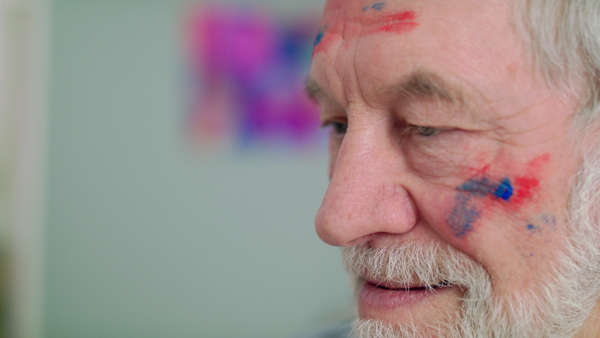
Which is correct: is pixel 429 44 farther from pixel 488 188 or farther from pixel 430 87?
pixel 488 188

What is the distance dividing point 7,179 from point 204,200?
4.37 ft

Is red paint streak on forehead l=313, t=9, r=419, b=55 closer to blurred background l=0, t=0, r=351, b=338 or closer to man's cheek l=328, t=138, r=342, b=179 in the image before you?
man's cheek l=328, t=138, r=342, b=179

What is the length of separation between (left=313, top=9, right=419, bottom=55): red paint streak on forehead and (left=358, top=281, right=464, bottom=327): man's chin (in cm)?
41

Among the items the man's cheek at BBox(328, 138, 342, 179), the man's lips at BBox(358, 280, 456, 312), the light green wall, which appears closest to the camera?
the man's lips at BBox(358, 280, 456, 312)

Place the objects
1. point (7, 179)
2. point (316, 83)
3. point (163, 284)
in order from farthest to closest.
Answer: point (7, 179)
point (163, 284)
point (316, 83)

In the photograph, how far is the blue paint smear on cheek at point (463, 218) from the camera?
0.78 m

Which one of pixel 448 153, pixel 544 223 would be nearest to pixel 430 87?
pixel 448 153

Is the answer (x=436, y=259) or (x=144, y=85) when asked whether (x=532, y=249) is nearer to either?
(x=436, y=259)

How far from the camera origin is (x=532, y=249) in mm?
751

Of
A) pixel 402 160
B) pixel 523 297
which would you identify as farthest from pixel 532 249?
pixel 402 160

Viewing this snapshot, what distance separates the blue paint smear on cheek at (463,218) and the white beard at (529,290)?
0.12 feet

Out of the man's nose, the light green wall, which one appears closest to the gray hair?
the man's nose

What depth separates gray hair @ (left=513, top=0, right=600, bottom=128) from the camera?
0.73 metres

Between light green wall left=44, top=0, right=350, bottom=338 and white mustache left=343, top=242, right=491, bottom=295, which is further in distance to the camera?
light green wall left=44, top=0, right=350, bottom=338
